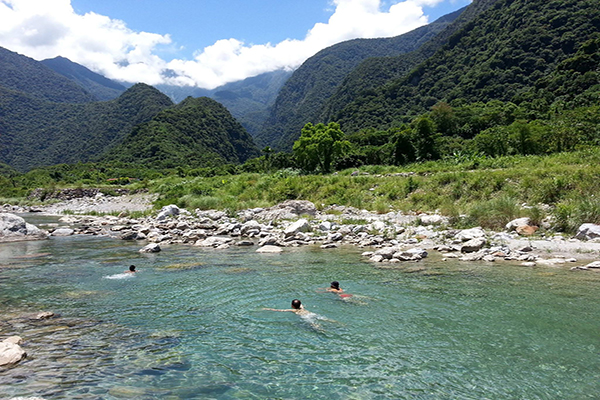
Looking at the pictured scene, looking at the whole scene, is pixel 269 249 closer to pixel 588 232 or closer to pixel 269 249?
pixel 269 249

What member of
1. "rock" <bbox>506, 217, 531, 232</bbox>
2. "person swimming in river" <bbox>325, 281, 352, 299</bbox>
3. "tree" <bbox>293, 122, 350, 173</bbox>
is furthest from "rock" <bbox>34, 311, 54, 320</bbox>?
"tree" <bbox>293, 122, 350, 173</bbox>

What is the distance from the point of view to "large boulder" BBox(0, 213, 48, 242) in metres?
20.9

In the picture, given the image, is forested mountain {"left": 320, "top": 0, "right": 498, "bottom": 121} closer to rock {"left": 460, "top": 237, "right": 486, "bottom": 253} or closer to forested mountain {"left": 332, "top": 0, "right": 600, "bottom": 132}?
forested mountain {"left": 332, "top": 0, "right": 600, "bottom": 132}

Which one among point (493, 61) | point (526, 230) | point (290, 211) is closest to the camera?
point (526, 230)

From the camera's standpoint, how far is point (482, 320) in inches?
301

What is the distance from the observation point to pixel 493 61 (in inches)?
4496

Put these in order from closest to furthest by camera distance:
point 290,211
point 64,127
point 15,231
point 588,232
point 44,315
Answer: point 44,315 < point 588,232 < point 15,231 < point 290,211 < point 64,127

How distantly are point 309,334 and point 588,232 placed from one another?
42.9ft

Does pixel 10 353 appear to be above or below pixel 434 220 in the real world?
above

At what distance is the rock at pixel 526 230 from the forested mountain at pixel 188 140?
113246 mm

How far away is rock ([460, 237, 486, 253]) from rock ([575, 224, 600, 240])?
3732mm

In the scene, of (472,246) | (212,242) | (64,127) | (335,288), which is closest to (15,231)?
(212,242)

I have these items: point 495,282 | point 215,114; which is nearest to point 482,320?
point 495,282

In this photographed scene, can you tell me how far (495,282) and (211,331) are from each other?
7.81 metres
